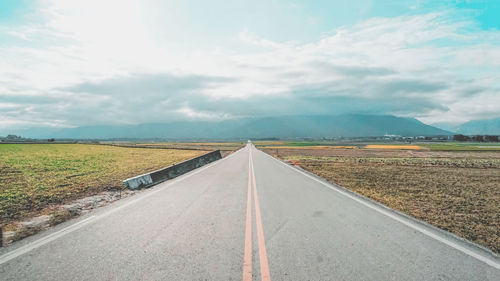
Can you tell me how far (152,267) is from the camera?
3.82m

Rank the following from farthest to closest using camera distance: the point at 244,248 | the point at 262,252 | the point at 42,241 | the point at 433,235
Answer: the point at 433,235
the point at 42,241
the point at 244,248
the point at 262,252

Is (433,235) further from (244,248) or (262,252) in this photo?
(244,248)

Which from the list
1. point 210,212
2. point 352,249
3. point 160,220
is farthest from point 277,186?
point 352,249

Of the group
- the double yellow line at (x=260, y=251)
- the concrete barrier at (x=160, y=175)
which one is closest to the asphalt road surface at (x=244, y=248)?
the double yellow line at (x=260, y=251)

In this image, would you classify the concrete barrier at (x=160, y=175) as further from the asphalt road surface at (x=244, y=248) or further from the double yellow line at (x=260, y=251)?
the double yellow line at (x=260, y=251)

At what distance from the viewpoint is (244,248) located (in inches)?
178

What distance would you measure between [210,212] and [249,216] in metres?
1.09

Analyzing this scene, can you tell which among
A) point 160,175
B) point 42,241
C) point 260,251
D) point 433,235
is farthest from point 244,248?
point 160,175

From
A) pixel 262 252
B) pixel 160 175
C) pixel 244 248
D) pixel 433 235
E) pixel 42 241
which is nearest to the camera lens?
pixel 262 252

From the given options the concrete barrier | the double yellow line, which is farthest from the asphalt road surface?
the concrete barrier

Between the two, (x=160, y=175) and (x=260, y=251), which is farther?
(x=160, y=175)

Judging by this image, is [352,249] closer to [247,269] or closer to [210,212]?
[247,269]

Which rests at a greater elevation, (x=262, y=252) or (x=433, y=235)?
(x=262, y=252)

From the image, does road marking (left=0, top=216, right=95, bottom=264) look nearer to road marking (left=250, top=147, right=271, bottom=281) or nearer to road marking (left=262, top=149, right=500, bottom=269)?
road marking (left=250, top=147, right=271, bottom=281)
